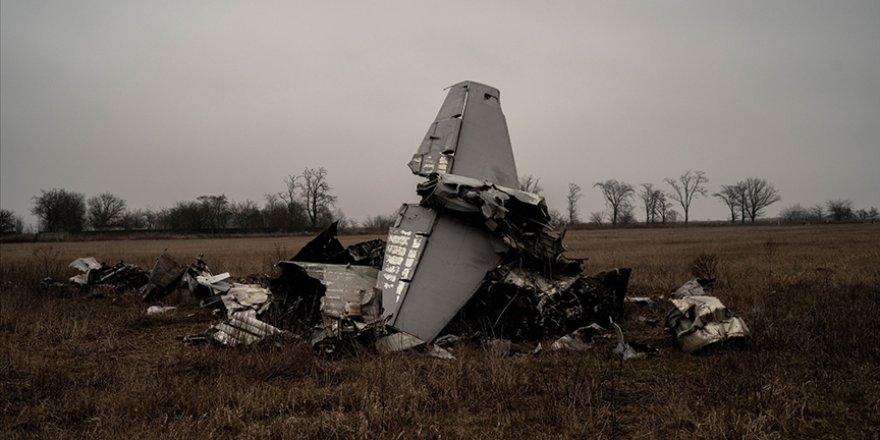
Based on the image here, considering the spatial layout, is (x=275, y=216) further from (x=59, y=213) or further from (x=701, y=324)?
(x=701, y=324)

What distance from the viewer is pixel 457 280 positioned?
622 centimetres

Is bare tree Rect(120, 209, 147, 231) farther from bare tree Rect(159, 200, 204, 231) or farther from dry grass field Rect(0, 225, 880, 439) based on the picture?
dry grass field Rect(0, 225, 880, 439)

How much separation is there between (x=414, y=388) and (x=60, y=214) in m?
93.1

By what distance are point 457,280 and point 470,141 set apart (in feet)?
9.43

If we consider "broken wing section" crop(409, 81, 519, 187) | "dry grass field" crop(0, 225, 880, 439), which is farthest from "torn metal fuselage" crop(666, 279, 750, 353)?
"broken wing section" crop(409, 81, 519, 187)

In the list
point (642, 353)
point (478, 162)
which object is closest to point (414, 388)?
point (642, 353)

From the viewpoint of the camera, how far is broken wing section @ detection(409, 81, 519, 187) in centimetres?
788

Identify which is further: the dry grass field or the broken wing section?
the broken wing section

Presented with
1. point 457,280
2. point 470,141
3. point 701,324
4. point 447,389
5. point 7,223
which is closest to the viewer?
point 447,389

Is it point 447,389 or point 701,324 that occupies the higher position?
point 701,324

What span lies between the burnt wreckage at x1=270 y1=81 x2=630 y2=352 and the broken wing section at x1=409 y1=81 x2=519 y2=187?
0.14 feet

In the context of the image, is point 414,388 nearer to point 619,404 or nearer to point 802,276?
point 619,404

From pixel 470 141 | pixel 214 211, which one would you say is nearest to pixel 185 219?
pixel 214 211

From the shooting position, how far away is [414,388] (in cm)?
411
